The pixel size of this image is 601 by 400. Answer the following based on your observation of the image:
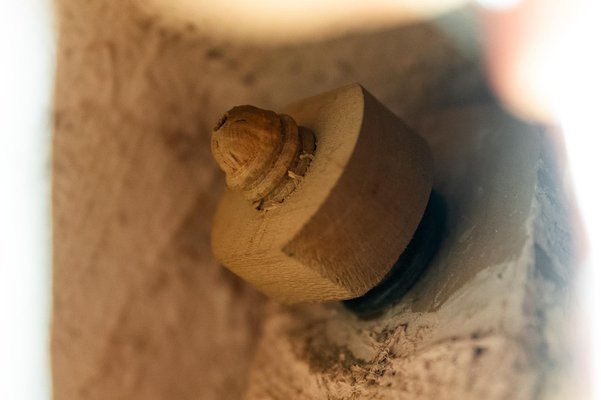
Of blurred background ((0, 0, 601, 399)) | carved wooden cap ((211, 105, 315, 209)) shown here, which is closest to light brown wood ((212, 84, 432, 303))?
carved wooden cap ((211, 105, 315, 209))

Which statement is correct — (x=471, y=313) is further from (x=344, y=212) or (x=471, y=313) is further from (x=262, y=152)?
(x=262, y=152)

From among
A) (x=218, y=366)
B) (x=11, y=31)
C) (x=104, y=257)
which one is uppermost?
(x=11, y=31)

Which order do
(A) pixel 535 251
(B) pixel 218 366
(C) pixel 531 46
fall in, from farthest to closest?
(B) pixel 218 366 < (C) pixel 531 46 < (A) pixel 535 251

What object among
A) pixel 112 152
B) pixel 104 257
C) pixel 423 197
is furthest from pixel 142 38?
pixel 423 197

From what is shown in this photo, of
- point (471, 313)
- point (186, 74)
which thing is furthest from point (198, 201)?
point (471, 313)

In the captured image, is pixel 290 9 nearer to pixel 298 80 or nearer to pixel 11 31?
pixel 298 80

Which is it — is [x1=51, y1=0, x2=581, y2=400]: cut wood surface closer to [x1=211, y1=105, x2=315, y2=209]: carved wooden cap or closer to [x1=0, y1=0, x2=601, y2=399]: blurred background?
[x1=0, y1=0, x2=601, y2=399]: blurred background

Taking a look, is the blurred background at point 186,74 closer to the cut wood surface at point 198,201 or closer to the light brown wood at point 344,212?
the cut wood surface at point 198,201
